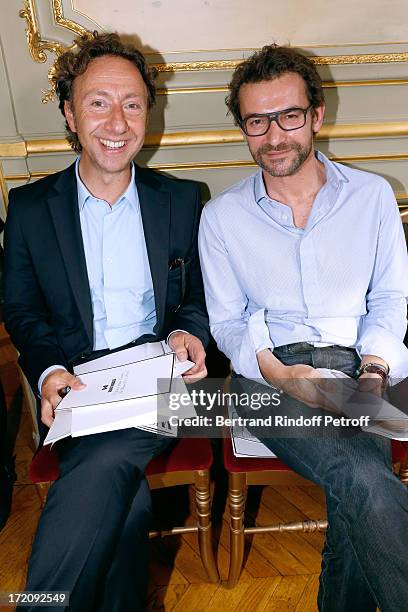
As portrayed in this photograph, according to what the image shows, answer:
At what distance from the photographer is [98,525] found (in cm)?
122

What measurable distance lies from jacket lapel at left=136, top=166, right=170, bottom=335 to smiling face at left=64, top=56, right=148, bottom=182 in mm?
128

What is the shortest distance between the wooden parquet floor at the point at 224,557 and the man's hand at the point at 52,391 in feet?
2.00

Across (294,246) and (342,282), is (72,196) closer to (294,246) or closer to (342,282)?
(294,246)

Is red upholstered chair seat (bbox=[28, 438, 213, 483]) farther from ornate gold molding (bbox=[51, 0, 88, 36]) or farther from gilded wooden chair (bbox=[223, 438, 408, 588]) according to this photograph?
ornate gold molding (bbox=[51, 0, 88, 36])

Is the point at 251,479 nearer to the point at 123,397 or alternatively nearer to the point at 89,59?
the point at 123,397

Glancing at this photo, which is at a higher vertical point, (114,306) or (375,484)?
(114,306)

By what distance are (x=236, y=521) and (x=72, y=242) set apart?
910 millimetres

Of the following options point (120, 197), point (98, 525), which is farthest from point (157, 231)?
point (98, 525)

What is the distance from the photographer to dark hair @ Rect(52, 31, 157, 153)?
61.7 inches

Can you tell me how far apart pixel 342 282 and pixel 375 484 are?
595mm

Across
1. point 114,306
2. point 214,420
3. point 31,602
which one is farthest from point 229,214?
point 31,602

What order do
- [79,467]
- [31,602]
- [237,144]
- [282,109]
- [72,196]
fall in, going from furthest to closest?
1. [237,144]
2. [72,196]
3. [282,109]
4. [79,467]
5. [31,602]

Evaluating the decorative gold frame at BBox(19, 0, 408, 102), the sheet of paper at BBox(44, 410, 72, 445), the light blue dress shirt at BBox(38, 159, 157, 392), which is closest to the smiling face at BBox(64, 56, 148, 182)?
the light blue dress shirt at BBox(38, 159, 157, 392)

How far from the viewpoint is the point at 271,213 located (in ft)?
5.25
